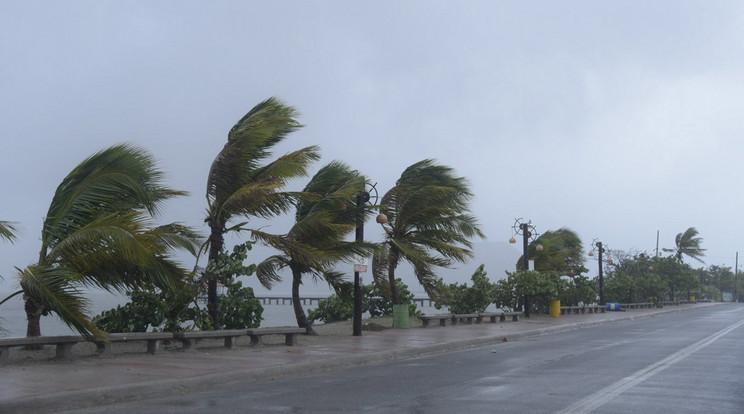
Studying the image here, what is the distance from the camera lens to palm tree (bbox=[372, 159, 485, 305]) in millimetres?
25391

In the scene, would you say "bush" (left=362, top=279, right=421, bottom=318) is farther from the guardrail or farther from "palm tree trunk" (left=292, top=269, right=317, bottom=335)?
the guardrail

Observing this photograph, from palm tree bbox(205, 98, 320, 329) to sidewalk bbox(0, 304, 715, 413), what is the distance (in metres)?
2.85

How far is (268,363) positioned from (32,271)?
446 centimetres

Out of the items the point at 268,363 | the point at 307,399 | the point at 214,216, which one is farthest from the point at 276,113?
the point at 307,399

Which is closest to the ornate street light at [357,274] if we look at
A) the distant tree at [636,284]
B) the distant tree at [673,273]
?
the distant tree at [636,284]

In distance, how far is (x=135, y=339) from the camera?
13.7 metres

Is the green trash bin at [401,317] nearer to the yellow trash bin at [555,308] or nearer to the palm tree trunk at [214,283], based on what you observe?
the palm tree trunk at [214,283]

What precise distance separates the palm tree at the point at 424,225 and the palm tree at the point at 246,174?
7.53 meters

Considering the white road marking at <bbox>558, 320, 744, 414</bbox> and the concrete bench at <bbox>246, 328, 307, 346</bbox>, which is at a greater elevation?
the concrete bench at <bbox>246, 328, 307, 346</bbox>

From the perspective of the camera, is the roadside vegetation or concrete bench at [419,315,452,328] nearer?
the roadside vegetation

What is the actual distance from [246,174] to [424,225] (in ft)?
32.3

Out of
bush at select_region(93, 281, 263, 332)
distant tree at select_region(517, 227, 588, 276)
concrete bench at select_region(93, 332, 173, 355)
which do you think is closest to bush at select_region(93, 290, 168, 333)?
bush at select_region(93, 281, 263, 332)

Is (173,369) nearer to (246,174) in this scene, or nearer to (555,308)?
(246,174)

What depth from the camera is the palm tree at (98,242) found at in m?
11.9
